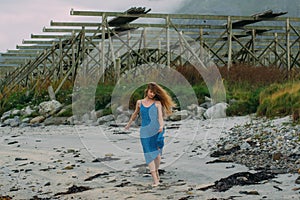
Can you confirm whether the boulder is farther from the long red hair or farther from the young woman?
the young woman

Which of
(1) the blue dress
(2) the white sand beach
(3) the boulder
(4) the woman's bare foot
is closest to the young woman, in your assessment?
(1) the blue dress

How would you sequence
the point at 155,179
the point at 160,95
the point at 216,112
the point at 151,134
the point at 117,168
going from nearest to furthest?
the point at 155,179, the point at 151,134, the point at 160,95, the point at 117,168, the point at 216,112

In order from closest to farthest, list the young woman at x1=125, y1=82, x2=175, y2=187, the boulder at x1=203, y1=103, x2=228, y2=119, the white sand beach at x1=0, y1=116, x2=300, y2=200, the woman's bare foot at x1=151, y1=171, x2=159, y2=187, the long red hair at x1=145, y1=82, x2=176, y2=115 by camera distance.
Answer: the white sand beach at x1=0, y1=116, x2=300, y2=200 < the woman's bare foot at x1=151, y1=171, x2=159, y2=187 < the young woman at x1=125, y1=82, x2=175, y2=187 < the long red hair at x1=145, y1=82, x2=176, y2=115 < the boulder at x1=203, y1=103, x2=228, y2=119

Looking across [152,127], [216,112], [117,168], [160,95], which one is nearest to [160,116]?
[152,127]

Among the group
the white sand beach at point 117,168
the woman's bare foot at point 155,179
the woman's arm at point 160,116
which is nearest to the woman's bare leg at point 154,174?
the woman's bare foot at point 155,179

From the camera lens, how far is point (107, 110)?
17609 millimetres

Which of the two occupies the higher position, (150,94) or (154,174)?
(150,94)

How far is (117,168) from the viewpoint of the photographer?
9.38 m

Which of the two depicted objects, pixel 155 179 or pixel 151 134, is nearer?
pixel 155 179

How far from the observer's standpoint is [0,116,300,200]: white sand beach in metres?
7.43

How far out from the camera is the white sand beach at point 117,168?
743 cm

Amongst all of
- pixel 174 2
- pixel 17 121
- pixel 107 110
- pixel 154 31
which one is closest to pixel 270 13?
pixel 154 31

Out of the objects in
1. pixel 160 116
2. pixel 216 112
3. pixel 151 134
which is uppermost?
pixel 160 116

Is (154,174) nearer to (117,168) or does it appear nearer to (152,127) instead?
(152,127)
